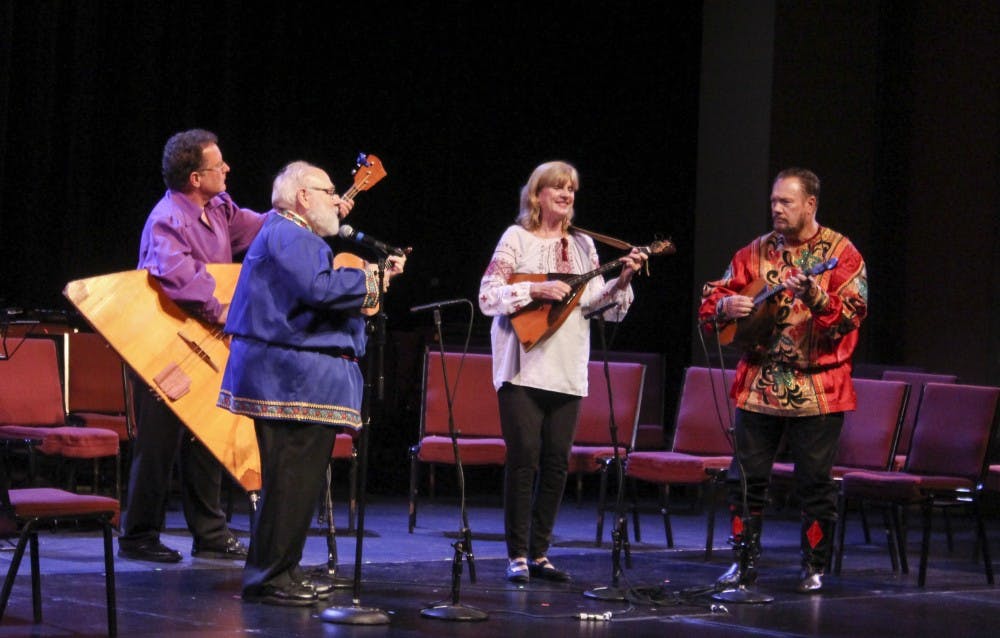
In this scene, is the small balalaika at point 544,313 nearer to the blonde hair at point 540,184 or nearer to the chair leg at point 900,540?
the blonde hair at point 540,184

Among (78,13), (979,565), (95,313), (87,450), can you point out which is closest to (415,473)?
(87,450)

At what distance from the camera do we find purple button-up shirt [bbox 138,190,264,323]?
5.42 metres

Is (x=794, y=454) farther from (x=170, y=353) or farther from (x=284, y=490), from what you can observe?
(x=170, y=353)

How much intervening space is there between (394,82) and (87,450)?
12.8ft

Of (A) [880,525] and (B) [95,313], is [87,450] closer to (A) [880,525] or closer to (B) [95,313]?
(B) [95,313]

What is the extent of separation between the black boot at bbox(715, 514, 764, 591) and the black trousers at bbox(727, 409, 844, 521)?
55 millimetres

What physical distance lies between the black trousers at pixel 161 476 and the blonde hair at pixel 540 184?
4.76 feet

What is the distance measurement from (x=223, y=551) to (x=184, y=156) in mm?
1496

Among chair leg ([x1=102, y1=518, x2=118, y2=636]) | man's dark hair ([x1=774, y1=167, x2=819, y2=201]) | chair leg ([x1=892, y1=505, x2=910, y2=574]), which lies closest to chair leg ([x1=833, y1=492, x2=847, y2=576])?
chair leg ([x1=892, y1=505, x2=910, y2=574])

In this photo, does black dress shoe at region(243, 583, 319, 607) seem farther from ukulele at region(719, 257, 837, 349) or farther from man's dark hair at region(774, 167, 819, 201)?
man's dark hair at region(774, 167, 819, 201)

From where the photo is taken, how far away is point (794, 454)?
Result: 544 centimetres

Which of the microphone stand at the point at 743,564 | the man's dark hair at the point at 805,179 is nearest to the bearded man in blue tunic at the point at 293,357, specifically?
the microphone stand at the point at 743,564

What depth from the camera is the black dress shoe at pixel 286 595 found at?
15.3 ft

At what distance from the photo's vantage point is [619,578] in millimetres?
5602
